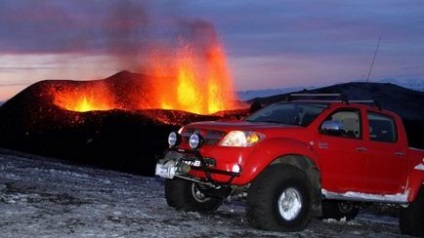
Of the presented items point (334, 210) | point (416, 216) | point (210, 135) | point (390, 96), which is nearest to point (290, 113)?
point (210, 135)

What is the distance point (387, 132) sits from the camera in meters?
9.82

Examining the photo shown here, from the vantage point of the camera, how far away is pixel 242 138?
8086 mm

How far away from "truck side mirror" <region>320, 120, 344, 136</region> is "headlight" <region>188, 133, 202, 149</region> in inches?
70.8

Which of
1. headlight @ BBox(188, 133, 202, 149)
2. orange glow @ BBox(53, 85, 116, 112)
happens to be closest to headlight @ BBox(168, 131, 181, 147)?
headlight @ BBox(188, 133, 202, 149)

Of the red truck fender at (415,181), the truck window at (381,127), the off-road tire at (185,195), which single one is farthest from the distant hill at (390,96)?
the off-road tire at (185,195)

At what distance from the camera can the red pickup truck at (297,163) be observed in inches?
316

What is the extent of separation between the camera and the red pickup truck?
8.02 metres

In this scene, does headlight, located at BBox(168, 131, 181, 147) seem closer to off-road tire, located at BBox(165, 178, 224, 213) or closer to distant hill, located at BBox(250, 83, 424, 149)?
off-road tire, located at BBox(165, 178, 224, 213)

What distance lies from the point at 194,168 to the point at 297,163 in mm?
1503

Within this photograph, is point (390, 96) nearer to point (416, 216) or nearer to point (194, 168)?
point (416, 216)

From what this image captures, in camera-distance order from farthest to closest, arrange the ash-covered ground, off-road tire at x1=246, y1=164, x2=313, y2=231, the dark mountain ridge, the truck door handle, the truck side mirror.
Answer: the dark mountain ridge
the truck door handle
the truck side mirror
off-road tire at x1=246, y1=164, x2=313, y2=231
the ash-covered ground

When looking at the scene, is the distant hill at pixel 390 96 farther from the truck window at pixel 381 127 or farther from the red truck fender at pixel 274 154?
the red truck fender at pixel 274 154

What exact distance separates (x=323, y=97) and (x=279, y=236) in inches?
121

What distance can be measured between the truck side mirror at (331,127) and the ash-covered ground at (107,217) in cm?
148
